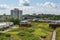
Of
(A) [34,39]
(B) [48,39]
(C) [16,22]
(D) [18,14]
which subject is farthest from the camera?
(D) [18,14]

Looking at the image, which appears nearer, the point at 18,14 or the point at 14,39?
the point at 14,39

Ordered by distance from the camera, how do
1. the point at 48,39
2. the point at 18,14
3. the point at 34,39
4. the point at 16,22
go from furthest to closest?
the point at 18,14, the point at 16,22, the point at 48,39, the point at 34,39

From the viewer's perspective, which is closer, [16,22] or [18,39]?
[18,39]

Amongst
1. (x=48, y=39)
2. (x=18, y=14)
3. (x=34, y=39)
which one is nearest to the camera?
(x=34, y=39)

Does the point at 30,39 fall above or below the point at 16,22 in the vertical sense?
above

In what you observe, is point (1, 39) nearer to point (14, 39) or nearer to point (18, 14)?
point (14, 39)

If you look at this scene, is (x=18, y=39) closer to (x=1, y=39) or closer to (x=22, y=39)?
(x=22, y=39)

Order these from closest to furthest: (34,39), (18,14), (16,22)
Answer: (34,39)
(16,22)
(18,14)

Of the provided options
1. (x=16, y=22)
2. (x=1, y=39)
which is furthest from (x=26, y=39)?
(x=16, y=22)

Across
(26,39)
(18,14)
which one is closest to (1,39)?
(26,39)
